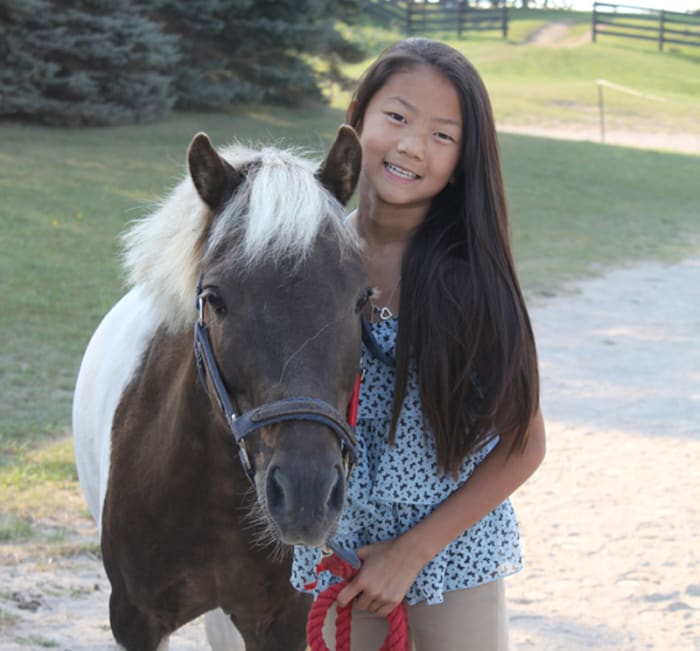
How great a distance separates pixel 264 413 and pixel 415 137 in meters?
0.79

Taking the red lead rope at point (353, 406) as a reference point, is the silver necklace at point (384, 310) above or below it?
above

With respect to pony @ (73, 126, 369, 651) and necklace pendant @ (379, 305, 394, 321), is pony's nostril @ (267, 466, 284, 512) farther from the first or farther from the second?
necklace pendant @ (379, 305, 394, 321)

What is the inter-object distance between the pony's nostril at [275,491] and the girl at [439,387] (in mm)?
376

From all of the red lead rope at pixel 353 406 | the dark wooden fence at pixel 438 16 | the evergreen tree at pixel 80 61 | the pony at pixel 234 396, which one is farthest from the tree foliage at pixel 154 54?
the dark wooden fence at pixel 438 16

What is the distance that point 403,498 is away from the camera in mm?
2148

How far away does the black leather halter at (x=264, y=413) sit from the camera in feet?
6.07

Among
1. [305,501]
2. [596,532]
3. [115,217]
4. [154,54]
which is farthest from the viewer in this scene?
[154,54]

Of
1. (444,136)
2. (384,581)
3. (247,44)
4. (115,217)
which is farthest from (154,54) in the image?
(384,581)

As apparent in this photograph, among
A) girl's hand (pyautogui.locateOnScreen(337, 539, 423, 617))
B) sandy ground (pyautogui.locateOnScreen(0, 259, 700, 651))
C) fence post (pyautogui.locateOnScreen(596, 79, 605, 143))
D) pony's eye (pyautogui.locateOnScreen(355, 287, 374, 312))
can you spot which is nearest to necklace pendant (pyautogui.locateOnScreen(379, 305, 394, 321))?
pony's eye (pyautogui.locateOnScreen(355, 287, 374, 312))

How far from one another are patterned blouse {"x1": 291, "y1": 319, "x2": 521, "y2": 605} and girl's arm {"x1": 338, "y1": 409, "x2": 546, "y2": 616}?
0.06 meters

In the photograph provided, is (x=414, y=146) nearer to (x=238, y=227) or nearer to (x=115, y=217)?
(x=238, y=227)

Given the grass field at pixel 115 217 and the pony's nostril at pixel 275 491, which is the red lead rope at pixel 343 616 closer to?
the pony's nostril at pixel 275 491

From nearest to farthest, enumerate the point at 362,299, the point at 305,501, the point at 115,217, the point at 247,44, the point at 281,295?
the point at 305,501, the point at 281,295, the point at 362,299, the point at 115,217, the point at 247,44

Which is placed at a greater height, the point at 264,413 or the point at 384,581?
the point at 264,413
